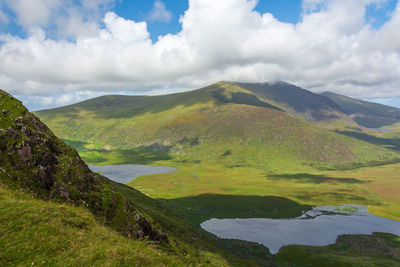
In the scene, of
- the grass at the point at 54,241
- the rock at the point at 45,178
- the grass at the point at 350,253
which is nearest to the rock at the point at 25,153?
the rock at the point at 45,178

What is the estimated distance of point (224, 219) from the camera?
134500 mm

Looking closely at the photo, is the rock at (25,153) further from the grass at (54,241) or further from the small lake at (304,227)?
the small lake at (304,227)

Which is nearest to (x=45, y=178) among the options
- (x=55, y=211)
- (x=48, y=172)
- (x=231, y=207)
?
(x=48, y=172)

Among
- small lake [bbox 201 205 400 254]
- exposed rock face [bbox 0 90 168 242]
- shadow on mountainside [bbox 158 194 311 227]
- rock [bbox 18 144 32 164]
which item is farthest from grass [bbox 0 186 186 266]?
shadow on mountainside [bbox 158 194 311 227]

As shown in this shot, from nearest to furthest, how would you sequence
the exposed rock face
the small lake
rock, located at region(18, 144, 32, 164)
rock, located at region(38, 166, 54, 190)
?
the exposed rock face → rock, located at region(38, 166, 54, 190) → rock, located at region(18, 144, 32, 164) → the small lake

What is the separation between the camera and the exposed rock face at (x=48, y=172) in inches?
1053

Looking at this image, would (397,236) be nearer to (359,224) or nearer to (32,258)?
(359,224)

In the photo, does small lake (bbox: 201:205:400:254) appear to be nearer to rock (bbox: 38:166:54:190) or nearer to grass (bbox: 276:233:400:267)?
grass (bbox: 276:233:400:267)

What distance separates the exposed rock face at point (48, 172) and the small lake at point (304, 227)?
83.8 m

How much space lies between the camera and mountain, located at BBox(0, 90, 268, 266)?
1697cm

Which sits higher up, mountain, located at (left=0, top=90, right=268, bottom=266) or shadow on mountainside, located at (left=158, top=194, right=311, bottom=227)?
mountain, located at (left=0, top=90, right=268, bottom=266)

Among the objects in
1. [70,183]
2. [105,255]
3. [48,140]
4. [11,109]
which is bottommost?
[105,255]

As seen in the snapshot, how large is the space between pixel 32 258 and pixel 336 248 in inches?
4641

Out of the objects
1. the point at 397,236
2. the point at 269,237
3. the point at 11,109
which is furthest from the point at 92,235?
the point at 397,236
